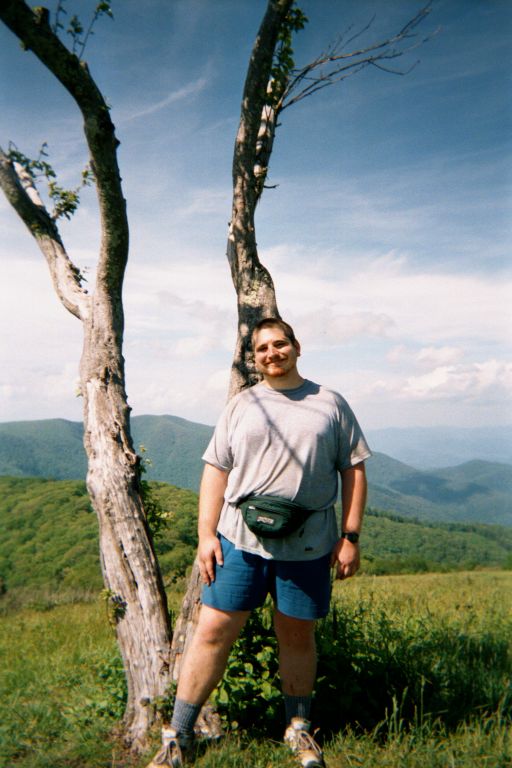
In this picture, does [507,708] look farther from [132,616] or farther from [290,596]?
[132,616]

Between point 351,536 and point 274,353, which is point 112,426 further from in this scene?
point 351,536

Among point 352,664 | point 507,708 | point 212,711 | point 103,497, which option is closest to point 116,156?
point 103,497

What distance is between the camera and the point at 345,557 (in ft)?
8.42

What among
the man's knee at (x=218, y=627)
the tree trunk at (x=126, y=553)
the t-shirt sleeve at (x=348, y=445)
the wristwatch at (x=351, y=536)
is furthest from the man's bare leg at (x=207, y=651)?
the t-shirt sleeve at (x=348, y=445)

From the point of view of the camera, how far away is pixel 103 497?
129 inches

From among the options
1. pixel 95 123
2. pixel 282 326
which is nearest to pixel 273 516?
pixel 282 326

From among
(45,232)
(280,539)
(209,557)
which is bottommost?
(209,557)

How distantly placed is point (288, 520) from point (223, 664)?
3.00 ft

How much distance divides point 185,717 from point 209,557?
0.84 meters

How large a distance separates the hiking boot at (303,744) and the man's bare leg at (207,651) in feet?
1.68

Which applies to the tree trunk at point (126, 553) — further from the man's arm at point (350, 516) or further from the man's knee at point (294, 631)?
the man's arm at point (350, 516)

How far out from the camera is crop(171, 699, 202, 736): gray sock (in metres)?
2.60

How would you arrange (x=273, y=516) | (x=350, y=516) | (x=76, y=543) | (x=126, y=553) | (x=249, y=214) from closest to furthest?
1. (x=273, y=516)
2. (x=350, y=516)
3. (x=126, y=553)
4. (x=249, y=214)
5. (x=76, y=543)

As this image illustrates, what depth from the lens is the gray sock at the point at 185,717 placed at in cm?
260
